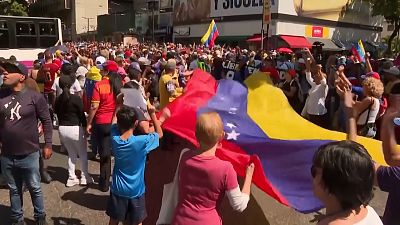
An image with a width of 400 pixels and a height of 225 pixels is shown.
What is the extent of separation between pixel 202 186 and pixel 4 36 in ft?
54.2


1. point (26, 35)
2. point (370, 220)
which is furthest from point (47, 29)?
point (370, 220)

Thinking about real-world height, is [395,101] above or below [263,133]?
above

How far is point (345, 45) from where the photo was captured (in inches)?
1698

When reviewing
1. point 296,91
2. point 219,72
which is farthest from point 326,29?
point 296,91

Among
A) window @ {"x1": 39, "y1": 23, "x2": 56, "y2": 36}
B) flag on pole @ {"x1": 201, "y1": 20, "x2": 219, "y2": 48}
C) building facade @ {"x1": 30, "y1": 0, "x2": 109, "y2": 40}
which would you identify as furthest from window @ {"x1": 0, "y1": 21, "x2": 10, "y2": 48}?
building facade @ {"x1": 30, "y1": 0, "x2": 109, "y2": 40}

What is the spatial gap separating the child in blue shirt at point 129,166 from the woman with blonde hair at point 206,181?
3.22 ft

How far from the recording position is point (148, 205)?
441 centimetres

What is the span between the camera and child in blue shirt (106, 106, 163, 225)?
382 centimetres

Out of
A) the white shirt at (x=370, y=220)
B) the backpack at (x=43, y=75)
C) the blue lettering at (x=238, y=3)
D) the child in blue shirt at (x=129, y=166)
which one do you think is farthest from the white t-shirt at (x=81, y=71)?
the blue lettering at (x=238, y=3)

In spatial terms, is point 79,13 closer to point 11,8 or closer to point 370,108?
point 11,8

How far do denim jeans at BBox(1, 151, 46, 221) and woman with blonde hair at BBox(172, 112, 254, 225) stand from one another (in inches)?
82.6

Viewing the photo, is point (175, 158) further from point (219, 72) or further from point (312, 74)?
point (219, 72)

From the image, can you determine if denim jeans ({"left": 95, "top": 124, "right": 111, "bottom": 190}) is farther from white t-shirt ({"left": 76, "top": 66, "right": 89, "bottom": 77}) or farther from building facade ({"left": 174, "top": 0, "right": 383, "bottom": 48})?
building facade ({"left": 174, "top": 0, "right": 383, "bottom": 48})

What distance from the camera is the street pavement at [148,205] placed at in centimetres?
429
